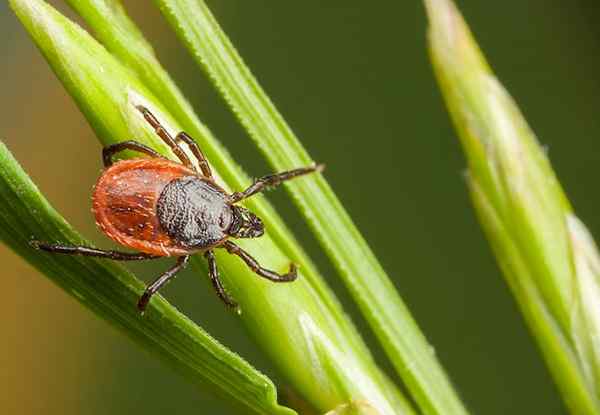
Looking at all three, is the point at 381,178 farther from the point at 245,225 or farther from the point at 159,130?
the point at 159,130

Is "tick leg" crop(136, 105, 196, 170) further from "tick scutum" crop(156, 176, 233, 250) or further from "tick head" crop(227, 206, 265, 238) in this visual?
"tick scutum" crop(156, 176, 233, 250)

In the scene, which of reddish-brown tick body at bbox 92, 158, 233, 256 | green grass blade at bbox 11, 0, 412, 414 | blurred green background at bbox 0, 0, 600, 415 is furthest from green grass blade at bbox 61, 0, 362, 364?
blurred green background at bbox 0, 0, 600, 415

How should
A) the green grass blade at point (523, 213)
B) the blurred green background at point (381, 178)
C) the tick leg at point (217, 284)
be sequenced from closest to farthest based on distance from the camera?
the tick leg at point (217, 284) → the green grass blade at point (523, 213) → the blurred green background at point (381, 178)

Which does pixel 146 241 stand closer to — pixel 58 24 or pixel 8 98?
pixel 58 24

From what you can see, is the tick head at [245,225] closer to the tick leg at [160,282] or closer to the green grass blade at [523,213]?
the tick leg at [160,282]

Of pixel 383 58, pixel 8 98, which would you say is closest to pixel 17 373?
pixel 8 98

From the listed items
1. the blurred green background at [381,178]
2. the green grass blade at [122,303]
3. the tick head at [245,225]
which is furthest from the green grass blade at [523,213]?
the blurred green background at [381,178]
